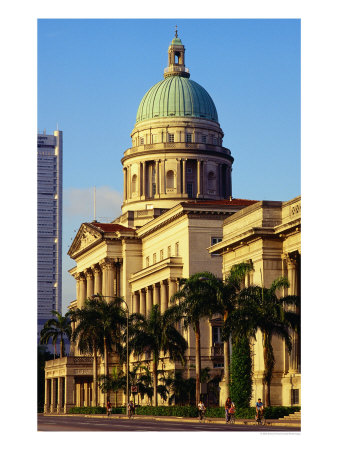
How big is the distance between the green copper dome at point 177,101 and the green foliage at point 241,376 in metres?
78.0

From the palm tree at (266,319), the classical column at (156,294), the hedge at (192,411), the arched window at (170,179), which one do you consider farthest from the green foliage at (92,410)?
the arched window at (170,179)

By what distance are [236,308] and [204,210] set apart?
40173mm

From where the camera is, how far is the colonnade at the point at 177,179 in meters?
145

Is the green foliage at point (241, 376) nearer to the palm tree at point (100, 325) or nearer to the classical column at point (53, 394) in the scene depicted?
the palm tree at point (100, 325)

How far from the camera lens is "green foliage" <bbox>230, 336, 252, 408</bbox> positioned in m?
76.9

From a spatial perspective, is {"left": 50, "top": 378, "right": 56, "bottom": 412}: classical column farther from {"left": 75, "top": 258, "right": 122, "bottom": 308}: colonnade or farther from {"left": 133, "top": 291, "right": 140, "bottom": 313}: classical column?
{"left": 133, "top": 291, "right": 140, "bottom": 313}: classical column

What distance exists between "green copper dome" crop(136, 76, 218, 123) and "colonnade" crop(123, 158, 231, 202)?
8.46m

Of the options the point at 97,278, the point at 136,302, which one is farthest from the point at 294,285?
the point at 97,278

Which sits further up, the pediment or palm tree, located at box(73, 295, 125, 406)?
the pediment

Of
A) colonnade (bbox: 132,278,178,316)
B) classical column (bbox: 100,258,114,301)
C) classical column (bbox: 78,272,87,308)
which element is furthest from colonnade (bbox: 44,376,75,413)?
classical column (bbox: 78,272,87,308)
